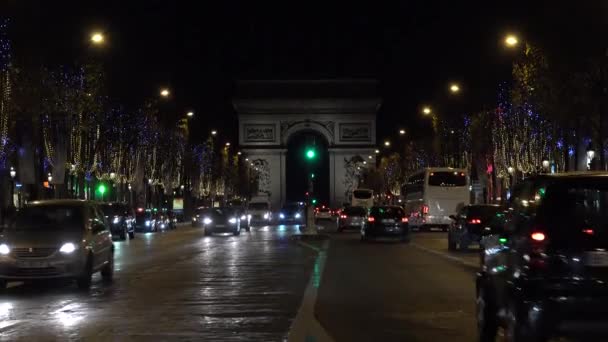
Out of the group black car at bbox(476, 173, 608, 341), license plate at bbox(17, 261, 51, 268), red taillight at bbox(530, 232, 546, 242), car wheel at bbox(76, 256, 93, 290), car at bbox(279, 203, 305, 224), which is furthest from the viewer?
car at bbox(279, 203, 305, 224)

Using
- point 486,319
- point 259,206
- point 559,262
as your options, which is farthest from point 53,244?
point 259,206

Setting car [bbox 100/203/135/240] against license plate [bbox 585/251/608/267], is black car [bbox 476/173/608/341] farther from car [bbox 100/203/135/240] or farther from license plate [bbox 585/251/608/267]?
car [bbox 100/203/135/240]

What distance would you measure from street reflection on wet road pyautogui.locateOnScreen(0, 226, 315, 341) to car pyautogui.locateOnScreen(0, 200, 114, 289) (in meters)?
0.42

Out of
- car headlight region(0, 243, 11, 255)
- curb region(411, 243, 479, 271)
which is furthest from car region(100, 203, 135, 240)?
car headlight region(0, 243, 11, 255)

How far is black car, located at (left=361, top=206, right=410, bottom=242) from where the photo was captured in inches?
1687

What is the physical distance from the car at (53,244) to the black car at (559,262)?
11.1 meters

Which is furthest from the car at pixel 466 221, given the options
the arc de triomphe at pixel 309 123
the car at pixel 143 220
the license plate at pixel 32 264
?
the arc de triomphe at pixel 309 123

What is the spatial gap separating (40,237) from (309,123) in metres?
114

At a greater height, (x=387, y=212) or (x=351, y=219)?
(x=387, y=212)

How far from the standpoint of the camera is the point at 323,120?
13175 centimetres

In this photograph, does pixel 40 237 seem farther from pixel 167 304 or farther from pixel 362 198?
pixel 362 198

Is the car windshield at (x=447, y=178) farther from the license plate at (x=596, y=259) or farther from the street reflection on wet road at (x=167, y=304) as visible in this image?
the license plate at (x=596, y=259)

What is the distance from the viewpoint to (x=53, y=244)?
748 inches

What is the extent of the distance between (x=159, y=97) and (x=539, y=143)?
32048mm
